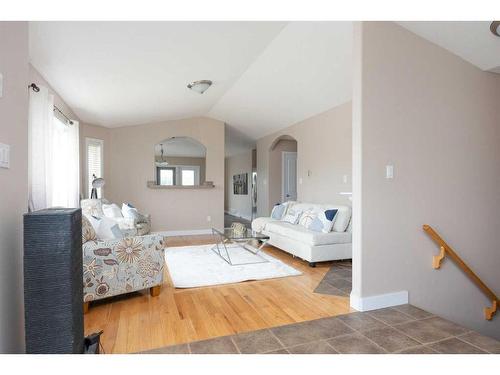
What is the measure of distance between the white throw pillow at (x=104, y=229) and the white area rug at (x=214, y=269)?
87 centimetres

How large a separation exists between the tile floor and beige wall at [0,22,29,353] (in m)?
0.82

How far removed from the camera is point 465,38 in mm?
2652

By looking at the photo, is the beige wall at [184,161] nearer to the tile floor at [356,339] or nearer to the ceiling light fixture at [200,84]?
the ceiling light fixture at [200,84]

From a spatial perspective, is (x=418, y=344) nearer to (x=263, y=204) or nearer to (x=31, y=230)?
(x=31, y=230)

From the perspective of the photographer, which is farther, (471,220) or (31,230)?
(471,220)

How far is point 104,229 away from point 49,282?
1569mm

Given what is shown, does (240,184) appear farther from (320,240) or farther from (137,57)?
(137,57)

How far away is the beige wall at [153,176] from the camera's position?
20.9 ft

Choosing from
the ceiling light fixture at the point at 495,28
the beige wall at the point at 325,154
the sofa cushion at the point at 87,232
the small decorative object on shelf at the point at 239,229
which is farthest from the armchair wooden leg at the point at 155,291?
the ceiling light fixture at the point at 495,28

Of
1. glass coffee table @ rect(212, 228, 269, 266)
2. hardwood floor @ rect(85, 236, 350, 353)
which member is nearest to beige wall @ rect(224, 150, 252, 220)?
glass coffee table @ rect(212, 228, 269, 266)
